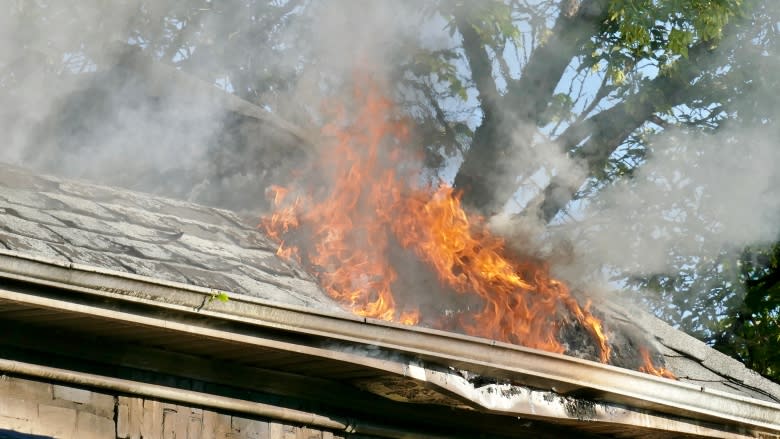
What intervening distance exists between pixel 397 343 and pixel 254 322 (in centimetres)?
76

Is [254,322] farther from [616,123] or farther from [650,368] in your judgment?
[616,123]

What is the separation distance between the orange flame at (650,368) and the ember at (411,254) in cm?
26

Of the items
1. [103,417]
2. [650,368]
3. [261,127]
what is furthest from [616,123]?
[103,417]

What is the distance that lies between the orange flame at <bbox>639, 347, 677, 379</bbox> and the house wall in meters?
2.96

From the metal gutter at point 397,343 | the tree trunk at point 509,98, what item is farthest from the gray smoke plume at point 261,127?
the metal gutter at point 397,343

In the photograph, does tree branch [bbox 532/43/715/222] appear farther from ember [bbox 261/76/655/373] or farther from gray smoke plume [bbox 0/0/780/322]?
ember [bbox 261/76/655/373]

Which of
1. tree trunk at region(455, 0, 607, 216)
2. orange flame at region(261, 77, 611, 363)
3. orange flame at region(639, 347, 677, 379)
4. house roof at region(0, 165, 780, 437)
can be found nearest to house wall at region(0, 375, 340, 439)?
house roof at region(0, 165, 780, 437)

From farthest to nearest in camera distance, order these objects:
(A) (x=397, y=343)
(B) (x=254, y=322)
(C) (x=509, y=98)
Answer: (C) (x=509, y=98) → (A) (x=397, y=343) → (B) (x=254, y=322)

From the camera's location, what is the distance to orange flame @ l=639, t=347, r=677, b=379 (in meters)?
7.94

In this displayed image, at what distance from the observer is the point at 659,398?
6594mm

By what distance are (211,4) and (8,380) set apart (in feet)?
45.5

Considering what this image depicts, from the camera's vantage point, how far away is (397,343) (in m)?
5.77

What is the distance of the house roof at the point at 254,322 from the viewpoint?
5.17 m

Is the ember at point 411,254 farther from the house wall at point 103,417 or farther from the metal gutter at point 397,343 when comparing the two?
the house wall at point 103,417
